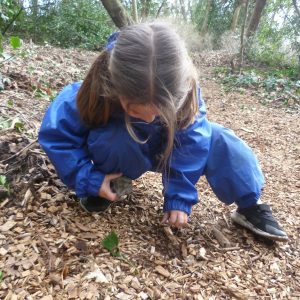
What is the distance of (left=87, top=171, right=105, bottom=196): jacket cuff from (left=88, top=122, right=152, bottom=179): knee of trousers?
0.05 metres

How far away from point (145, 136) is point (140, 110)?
28 cm

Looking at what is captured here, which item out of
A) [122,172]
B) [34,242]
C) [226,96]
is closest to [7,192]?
[34,242]

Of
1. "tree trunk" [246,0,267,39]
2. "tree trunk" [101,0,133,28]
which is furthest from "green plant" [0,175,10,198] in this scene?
"tree trunk" [246,0,267,39]

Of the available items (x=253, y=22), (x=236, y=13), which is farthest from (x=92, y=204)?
(x=236, y=13)

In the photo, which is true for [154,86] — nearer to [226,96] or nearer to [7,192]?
[7,192]

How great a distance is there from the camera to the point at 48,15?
8227mm

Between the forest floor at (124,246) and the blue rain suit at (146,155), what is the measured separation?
17cm

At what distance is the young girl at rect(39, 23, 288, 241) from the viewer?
44.3 inches

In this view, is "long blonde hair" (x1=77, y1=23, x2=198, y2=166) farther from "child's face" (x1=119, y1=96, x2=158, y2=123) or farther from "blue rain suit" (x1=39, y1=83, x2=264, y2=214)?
"blue rain suit" (x1=39, y1=83, x2=264, y2=214)

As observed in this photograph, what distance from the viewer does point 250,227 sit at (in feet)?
5.45

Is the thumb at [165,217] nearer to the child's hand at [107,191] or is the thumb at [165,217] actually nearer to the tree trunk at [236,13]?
the child's hand at [107,191]

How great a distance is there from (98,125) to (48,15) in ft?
25.3

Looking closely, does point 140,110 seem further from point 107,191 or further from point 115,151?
point 107,191

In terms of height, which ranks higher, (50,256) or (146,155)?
(146,155)
